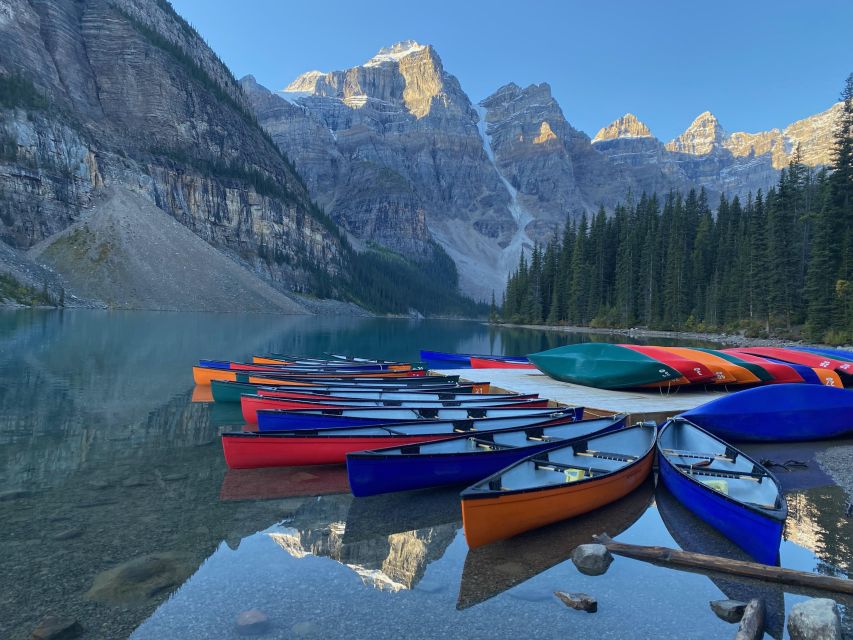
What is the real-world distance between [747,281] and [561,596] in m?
77.4

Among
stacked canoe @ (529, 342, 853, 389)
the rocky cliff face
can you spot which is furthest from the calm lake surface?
the rocky cliff face

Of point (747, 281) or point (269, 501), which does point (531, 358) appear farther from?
point (747, 281)

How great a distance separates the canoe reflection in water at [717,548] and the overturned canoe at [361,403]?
6159mm

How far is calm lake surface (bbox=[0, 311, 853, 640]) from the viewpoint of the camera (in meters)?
6.64

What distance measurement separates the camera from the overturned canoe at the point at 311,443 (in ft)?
40.4

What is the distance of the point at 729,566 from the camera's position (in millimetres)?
7707

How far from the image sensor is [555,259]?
4953 inches

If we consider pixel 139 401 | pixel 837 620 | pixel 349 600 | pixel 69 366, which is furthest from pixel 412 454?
pixel 69 366

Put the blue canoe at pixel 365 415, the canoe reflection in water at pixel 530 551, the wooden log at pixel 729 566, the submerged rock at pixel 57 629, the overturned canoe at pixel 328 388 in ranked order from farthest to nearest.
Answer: the overturned canoe at pixel 328 388 → the blue canoe at pixel 365 415 → the canoe reflection in water at pixel 530 551 → the wooden log at pixel 729 566 → the submerged rock at pixel 57 629

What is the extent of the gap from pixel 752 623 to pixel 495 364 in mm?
27626

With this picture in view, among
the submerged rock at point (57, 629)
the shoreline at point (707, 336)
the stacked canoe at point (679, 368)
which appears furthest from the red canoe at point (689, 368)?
the shoreline at point (707, 336)

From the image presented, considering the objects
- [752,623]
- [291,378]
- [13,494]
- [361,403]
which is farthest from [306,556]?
[291,378]

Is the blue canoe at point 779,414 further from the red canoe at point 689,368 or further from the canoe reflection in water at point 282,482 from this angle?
the canoe reflection in water at point 282,482

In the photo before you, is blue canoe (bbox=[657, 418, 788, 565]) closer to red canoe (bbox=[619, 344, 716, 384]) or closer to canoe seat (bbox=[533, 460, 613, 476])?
canoe seat (bbox=[533, 460, 613, 476])
